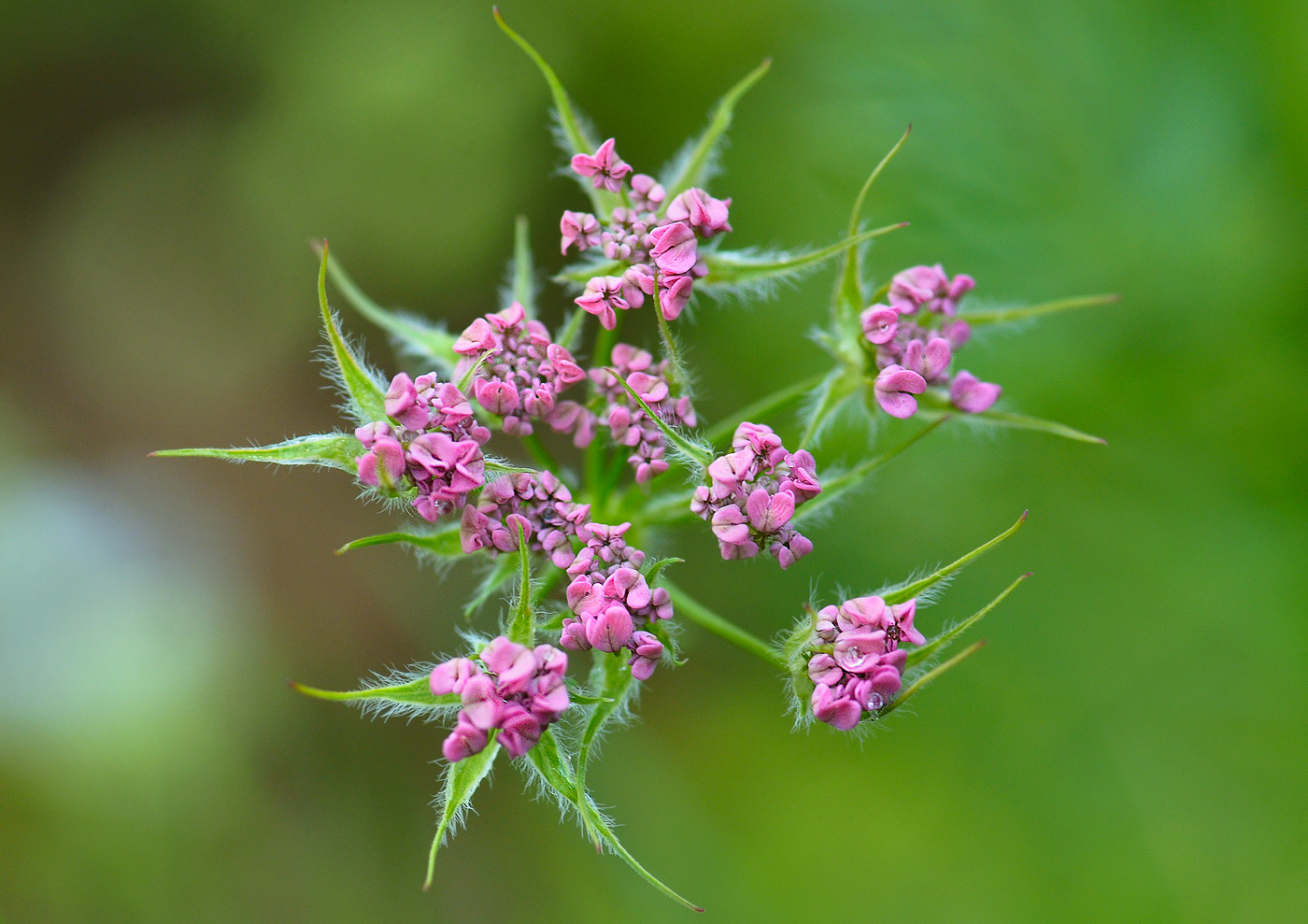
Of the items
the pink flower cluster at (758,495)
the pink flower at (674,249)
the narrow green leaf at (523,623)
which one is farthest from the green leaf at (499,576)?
the pink flower at (674,249)

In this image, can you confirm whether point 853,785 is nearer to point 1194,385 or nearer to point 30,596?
point 1194,385

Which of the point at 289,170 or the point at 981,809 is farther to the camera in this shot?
the point at 289,170

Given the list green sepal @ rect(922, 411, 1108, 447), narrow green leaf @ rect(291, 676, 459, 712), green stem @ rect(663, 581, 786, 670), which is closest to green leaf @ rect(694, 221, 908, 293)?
green sepal @ rect(922, 411, 1108, 447)

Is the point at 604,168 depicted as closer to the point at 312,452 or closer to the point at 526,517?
the point at 526,517

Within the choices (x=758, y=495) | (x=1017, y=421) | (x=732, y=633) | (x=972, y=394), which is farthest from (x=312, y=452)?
(x=1017, y=421)

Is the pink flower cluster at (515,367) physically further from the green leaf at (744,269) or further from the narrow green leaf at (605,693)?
the narrow green leaf at (605,693)

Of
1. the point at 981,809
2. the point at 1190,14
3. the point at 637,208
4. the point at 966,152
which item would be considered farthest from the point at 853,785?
the point at 1190,14

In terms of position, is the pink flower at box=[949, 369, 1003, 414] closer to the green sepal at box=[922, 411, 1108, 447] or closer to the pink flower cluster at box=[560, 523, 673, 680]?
the green sepal at box=[922, 411, 1108, 447]
